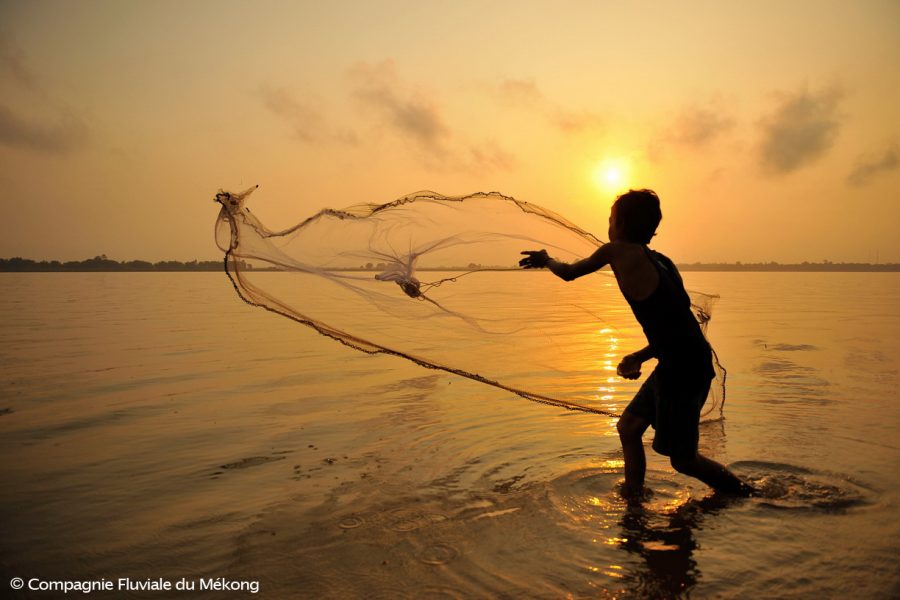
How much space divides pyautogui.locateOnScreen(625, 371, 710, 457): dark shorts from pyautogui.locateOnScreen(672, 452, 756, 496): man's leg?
0.28 ft

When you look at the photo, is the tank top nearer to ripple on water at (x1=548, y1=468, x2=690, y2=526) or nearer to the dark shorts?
the dark shorts

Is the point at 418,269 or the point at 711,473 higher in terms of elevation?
the point at 418,269

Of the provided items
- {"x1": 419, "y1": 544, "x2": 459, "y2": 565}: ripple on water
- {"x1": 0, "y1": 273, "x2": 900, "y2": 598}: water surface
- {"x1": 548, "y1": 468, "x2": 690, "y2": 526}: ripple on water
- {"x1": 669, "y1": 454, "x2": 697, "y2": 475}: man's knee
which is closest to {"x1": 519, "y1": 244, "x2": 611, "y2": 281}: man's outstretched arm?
{"x1": 0, "y1": 273, "x2": 900, "y2": 598}: water surface

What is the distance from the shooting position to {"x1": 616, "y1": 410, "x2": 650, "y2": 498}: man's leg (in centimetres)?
466

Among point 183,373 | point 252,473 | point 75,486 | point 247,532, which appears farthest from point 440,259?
point 183,373

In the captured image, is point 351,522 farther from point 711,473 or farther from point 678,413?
point 711,473

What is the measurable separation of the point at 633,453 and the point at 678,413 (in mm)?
604

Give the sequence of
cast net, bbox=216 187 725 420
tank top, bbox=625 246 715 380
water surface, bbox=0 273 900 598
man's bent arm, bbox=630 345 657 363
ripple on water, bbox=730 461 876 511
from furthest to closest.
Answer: cast net, bbox=216 187 725 420 → ripple on water, bbox=730 461 876 511 → man's bent arm, bbox=630 345 657 363 → tank top, bbox=625 246 715 380 → water surface, bbox=0 273 900 598

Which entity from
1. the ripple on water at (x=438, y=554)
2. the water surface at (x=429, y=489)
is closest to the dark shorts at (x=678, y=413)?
the water surface at (x=429, y=489)

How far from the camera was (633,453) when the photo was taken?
4711 mm

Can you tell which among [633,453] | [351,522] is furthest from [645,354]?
[351,522]

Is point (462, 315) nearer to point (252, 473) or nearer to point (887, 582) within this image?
point (252, 473)

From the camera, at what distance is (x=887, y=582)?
3414mm

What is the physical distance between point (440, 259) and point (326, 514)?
9.43ft
